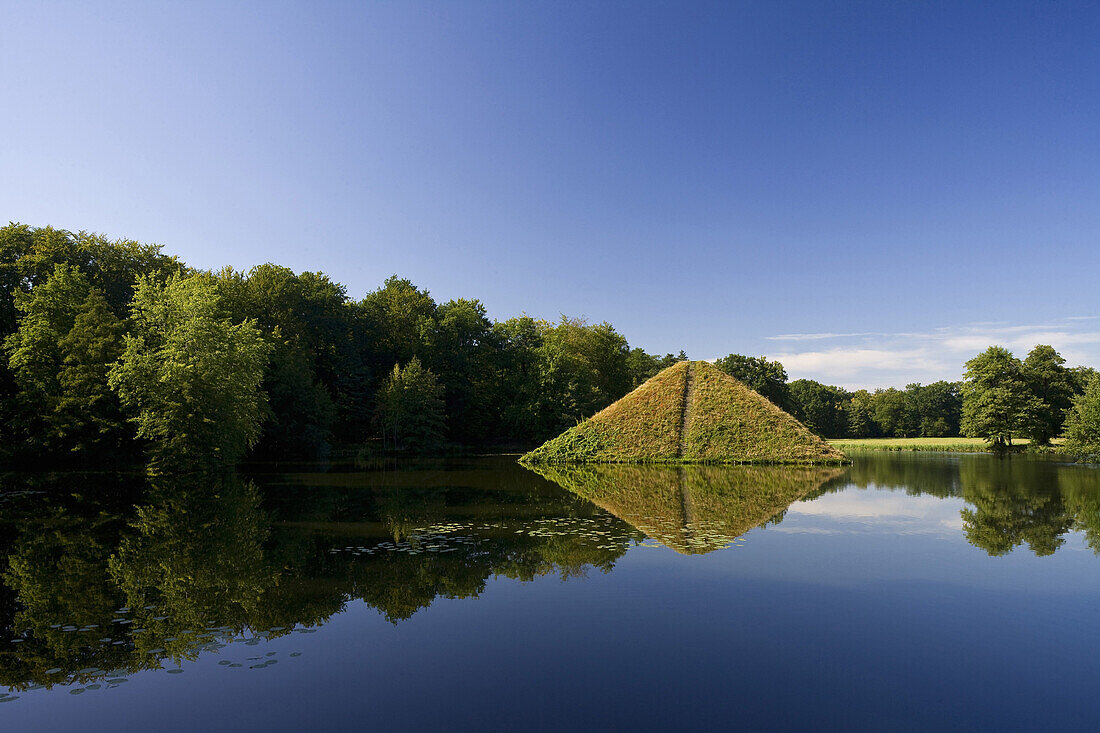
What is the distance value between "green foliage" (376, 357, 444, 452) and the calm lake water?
33.6 meters

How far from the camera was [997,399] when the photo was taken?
52.5 metres

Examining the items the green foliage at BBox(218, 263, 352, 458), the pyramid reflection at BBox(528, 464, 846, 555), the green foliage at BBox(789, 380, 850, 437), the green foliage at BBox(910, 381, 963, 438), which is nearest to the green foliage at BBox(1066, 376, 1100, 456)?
the pyramid reflection at BBox(528, 464, 846, 555)

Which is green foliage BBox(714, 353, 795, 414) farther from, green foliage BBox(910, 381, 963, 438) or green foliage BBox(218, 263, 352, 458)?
green foliage BBox(218, 263, 352, 458)

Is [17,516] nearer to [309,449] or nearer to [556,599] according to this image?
[556,599]

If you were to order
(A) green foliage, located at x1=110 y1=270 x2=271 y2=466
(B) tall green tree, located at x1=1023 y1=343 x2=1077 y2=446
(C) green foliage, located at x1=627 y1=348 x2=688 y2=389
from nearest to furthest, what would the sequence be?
1. (A) green foliage, located at x1=110 y1=270 x2=271 y2=466
2. (B) tall green tree, located at x1=1023 y1=343 x2=1077 y2=446
3. (C) green foliage, located at x1=627 y1=348 x2=688 y2=389

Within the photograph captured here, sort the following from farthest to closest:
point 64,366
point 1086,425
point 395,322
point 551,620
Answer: point 395,322 < point 1086,425 < point 64,366 < point 551,620

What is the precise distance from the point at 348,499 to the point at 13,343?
24193 mm

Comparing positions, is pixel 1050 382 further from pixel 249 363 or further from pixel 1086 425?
pixel 249 363

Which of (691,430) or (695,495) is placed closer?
(695,495)

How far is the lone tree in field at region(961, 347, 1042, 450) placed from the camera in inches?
2056

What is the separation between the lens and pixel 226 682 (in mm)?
6070

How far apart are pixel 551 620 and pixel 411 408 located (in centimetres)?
4493

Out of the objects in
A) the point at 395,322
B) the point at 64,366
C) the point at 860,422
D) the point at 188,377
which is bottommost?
the point at 860,422

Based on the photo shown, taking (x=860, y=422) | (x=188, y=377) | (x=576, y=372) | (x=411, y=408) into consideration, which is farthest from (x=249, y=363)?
(x=860, y=422)
